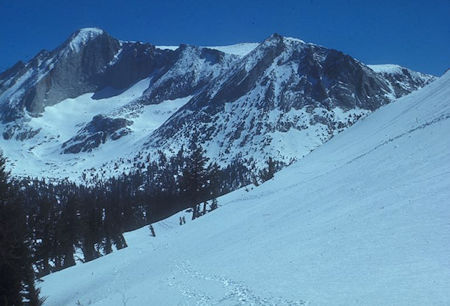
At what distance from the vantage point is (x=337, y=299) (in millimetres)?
11758

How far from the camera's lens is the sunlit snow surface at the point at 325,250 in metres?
12.4

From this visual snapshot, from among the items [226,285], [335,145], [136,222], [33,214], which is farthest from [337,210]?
[136,222]

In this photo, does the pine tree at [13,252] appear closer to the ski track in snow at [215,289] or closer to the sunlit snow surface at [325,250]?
A: the sunlit snow surface at [325,250]

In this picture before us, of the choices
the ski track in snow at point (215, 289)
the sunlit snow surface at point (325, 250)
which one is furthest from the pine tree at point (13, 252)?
the ski track in snow at point (215, 289)

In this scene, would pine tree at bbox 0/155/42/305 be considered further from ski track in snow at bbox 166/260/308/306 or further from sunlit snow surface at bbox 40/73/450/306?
ski track in snow at bbox 166/260/308/306

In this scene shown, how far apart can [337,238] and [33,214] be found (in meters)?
45.6

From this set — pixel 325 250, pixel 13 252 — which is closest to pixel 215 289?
pixel 325 250

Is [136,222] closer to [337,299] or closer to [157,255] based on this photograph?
[157,255]

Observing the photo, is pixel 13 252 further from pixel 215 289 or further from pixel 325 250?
pixel 325 250

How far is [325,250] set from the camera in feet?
53.8

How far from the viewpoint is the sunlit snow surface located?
12422mm

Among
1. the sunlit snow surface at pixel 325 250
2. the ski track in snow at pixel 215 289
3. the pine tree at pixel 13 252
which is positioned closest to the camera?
the sunlit snow surface at pixel 325 250

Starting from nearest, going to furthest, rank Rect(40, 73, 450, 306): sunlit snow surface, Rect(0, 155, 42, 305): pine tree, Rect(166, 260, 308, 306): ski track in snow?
Rect(40, 73, 450, 306): sunlit snow surface → Rect(166, 260, 308, 306): ski track in snow → Rect(0, 155, 42, 305): pine tree

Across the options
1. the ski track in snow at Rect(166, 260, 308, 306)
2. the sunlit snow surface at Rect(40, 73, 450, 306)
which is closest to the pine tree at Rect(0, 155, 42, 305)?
the sunlit snow surface at Rect(40, 73, 450, 306)
